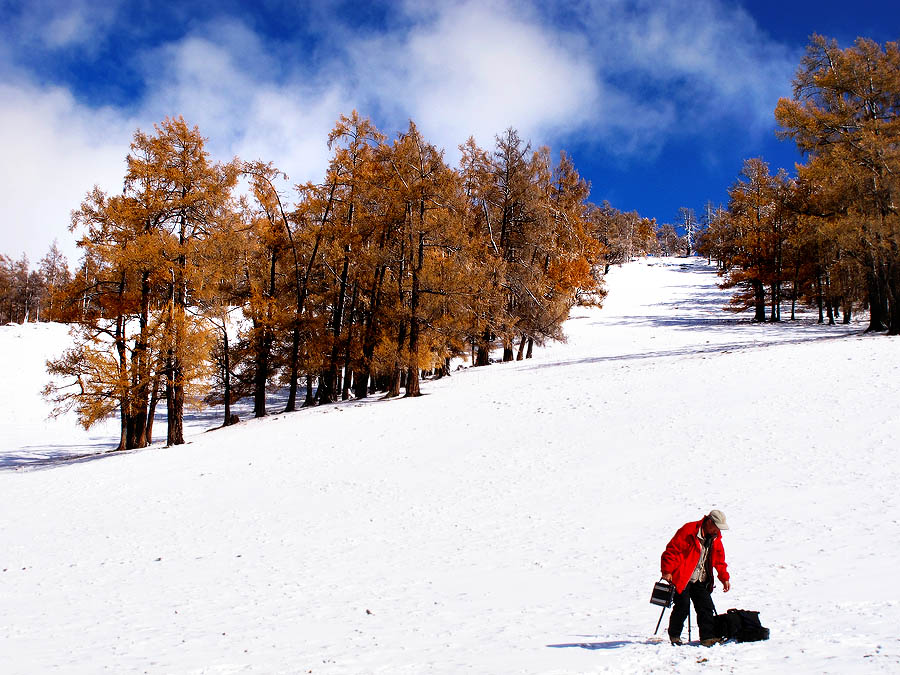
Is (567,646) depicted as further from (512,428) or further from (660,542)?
(512,428)

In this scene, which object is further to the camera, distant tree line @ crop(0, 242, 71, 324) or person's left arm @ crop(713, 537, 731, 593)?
distant tree line @ crop(0, 242, 71, 324)

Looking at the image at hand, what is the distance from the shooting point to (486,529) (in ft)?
36.8

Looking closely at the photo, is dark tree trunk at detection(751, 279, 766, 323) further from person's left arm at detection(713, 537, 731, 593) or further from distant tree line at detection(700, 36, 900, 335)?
person's left arm at detection(713, 537, 731, 593)

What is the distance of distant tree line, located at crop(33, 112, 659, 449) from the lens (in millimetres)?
20609

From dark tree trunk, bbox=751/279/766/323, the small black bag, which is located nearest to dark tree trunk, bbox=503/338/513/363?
dark tree trunk, bbox=751/279/766/323

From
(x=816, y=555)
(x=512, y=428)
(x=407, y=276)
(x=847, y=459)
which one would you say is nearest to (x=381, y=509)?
(x=512, y=428)

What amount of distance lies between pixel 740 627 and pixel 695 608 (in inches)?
17.9

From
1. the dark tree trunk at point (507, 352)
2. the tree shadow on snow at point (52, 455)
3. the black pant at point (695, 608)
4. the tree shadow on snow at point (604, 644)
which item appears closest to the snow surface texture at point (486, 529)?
the tree shadow on snow at point (604, 644)

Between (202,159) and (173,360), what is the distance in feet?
24.6

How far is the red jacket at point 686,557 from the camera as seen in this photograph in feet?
20.4

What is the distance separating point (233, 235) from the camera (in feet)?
71.2

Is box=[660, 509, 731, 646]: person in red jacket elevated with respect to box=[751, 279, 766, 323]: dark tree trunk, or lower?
lower

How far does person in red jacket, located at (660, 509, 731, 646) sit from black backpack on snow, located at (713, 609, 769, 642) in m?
0.11

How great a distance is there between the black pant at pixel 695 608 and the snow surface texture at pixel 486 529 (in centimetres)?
24
